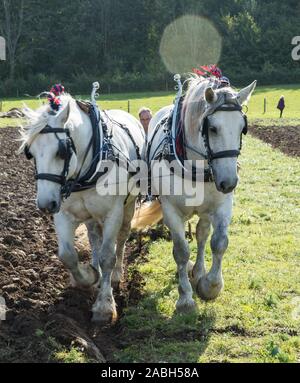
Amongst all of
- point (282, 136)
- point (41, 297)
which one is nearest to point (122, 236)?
point (41, 297)

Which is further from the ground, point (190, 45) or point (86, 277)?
point (190, 45)

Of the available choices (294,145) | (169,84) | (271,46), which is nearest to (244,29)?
(271,46)

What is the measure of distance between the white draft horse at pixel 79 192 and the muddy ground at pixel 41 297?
0.77ft

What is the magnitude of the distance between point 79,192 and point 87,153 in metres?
0.35

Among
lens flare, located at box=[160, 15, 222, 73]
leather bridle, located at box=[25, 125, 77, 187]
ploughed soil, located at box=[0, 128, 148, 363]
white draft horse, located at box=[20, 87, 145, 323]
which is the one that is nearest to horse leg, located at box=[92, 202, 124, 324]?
white draft horse, located at box=[20, 87, 145, 323]

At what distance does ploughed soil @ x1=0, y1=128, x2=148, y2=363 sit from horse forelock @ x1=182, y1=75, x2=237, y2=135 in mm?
1865

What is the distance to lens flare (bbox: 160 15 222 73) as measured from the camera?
2021 inches

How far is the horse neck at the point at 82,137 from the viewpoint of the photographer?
15.6 ft

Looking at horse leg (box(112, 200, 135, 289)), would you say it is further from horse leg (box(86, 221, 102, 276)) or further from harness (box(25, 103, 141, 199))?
harness (box(25, 103, 141, 199))

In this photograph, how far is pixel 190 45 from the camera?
172ft

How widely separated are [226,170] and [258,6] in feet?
177
